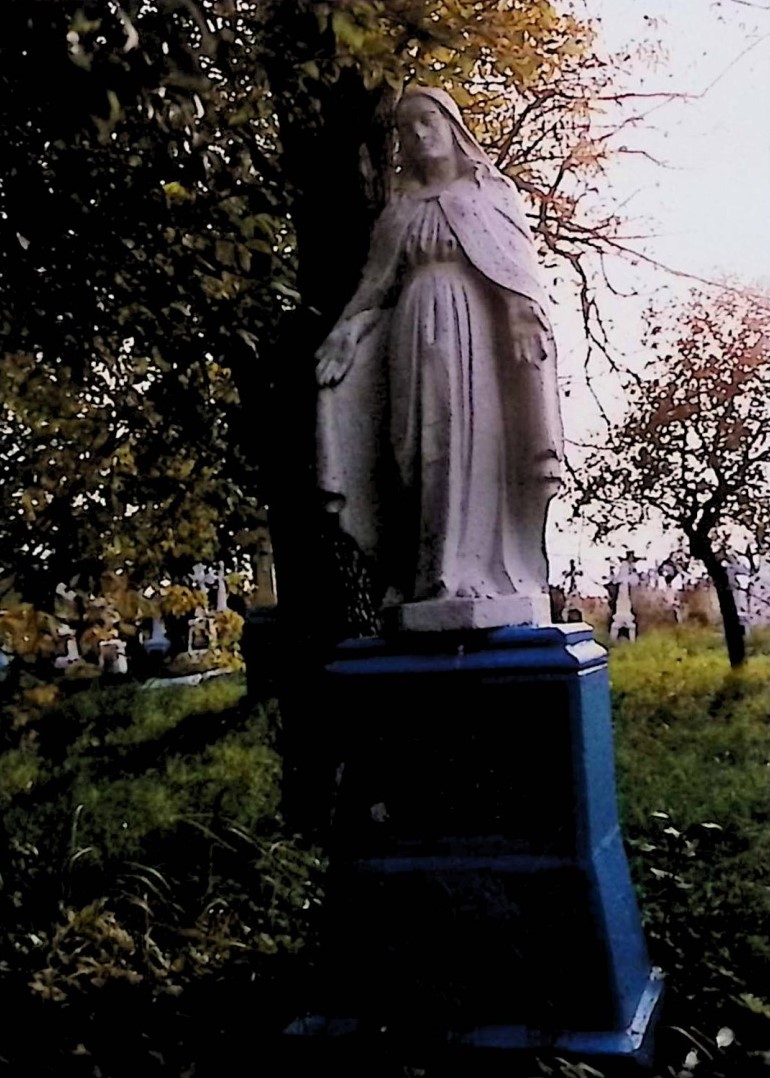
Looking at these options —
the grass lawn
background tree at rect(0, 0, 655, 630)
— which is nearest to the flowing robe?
→ background tree at rect(0, 0, 655, 630)

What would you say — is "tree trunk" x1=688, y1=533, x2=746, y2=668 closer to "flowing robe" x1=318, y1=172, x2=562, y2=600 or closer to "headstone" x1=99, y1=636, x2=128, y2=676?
"flowing robe" x1=318, y1=172, x2=562, y2=600

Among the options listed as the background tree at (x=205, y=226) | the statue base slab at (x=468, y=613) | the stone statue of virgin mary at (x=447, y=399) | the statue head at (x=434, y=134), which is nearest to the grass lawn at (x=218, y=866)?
the background tree at (x=205, y=226)

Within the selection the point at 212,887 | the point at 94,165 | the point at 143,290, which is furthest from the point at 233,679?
the point at 94,165

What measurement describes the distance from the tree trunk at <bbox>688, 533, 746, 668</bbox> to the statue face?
1464mm

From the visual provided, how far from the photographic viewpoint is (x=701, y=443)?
12.0ft

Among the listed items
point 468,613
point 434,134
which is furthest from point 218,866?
point 434,134

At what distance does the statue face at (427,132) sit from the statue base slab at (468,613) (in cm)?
86

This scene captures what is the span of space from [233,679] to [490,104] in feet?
6.00

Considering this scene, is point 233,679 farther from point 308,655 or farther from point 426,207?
point 426,207

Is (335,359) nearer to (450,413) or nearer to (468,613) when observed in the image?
(450,413)

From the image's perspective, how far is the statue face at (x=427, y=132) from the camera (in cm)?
262

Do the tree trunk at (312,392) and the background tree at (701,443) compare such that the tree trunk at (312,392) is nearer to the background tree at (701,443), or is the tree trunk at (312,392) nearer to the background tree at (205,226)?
the background tree at (205,226)

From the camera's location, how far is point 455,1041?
2.27m

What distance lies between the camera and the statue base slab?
2406 mm
